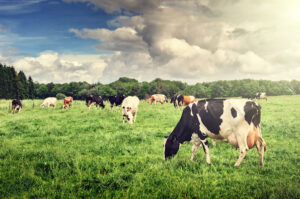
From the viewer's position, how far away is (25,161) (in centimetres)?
707

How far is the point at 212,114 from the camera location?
21.9ft

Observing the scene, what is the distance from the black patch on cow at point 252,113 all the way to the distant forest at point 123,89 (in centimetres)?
8627

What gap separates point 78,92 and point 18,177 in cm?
11768

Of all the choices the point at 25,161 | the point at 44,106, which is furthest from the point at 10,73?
the point at 25,161

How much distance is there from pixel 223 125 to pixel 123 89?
109 m

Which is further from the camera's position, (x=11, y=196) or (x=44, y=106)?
(x=44, y=106)

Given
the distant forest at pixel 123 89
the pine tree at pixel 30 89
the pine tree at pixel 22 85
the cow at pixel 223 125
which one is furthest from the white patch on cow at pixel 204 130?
the pine tree at pixel 30 89

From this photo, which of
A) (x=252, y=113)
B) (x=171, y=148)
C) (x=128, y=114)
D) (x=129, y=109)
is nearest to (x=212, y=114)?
(x=252, y=113)

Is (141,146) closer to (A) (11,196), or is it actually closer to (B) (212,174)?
(B) (212,174)

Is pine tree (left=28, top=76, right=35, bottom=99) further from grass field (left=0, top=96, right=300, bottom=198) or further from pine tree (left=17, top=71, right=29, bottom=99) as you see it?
grass field (left=0, top=96, right=300, bottom=198)

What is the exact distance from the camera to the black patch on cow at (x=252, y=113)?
6273 mm

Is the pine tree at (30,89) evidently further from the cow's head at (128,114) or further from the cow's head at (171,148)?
the cow's head at (171,148)

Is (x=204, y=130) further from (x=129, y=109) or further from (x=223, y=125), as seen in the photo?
(x=129, y=109)

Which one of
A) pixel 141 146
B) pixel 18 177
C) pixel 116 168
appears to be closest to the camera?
pixel 18 177
